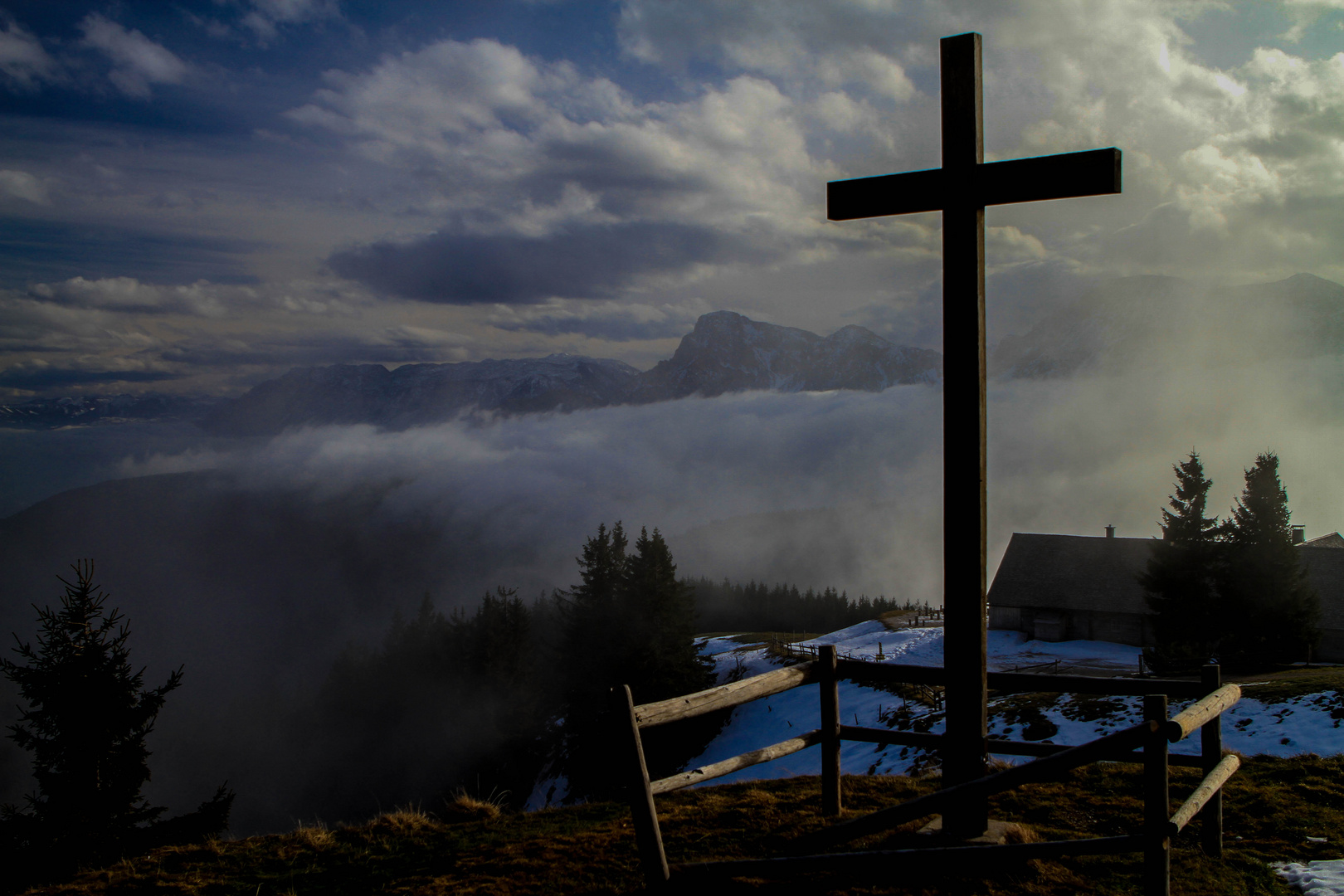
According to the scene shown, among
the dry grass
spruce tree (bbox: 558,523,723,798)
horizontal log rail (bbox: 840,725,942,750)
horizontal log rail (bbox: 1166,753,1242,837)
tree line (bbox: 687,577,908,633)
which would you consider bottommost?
tree line (bbox: 687,577,908,633)

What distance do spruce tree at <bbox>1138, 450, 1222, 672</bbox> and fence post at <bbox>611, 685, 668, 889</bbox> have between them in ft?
119

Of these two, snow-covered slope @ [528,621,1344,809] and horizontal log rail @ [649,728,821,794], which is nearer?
horizontal log rail @ [649,728,821,794]

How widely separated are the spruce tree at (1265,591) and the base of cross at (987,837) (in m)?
35.2

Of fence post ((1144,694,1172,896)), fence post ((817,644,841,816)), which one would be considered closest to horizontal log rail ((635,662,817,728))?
fence post ((817,644,841,816))

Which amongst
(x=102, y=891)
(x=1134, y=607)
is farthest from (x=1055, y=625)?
(x=102, y=891)

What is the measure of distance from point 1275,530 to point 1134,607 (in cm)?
1249

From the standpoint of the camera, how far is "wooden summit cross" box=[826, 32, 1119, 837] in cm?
492

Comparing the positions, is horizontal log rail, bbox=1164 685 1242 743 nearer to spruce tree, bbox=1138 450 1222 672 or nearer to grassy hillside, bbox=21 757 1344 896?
grassy hillside, bbox=21 757 1344 896

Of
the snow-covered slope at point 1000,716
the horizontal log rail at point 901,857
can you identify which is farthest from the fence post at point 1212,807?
the snow-covered slope at point 1000,716

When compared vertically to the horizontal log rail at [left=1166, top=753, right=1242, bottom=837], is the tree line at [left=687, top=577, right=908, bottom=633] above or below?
below

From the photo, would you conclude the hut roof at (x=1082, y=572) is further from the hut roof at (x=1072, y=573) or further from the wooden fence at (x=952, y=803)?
the wooden fence at (x=952, y=803)

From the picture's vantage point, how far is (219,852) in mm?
6891

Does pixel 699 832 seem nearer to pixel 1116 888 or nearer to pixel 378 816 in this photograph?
pixel 1116 888

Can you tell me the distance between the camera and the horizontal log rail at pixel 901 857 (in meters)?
3.98
